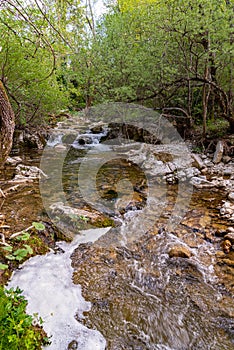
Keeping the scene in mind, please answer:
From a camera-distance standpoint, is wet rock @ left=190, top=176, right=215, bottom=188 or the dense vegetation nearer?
wet rock @ left=190, top=176, right=215, bottom=188

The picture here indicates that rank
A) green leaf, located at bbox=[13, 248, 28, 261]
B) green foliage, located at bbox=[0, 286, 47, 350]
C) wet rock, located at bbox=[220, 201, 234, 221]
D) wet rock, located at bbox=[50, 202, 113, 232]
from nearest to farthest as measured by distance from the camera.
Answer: green foliage, located at bbox=[0, 286, 47, 350]
green leaf, located at bbox=[13, 248, 28, 261]
wet rock, located at bbox=[50, 202, 113, 232]
wet rock, located at bbox=[220, 201, 234, 221]

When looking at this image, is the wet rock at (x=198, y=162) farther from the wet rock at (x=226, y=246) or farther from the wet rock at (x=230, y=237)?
the wet rock at (x=226, y=246)

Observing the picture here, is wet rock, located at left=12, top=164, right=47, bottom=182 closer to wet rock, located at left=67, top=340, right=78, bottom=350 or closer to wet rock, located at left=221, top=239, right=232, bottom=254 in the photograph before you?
wet rock, located at left=67, top=340, right=78, bottom=350

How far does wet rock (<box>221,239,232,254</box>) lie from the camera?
3.35 metres

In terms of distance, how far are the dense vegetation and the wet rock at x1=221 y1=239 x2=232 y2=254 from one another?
16.5 ft

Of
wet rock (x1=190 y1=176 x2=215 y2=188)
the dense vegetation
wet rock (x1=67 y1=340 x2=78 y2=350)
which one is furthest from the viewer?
the dense vegetation

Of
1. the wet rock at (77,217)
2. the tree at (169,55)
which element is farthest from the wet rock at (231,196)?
the tree at (169,55)

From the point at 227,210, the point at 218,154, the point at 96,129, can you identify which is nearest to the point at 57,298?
the point at 227,210

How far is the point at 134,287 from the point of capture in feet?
9.02

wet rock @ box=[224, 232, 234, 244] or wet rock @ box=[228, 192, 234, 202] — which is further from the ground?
wet rock @ box=[228, 192, 234, 202]

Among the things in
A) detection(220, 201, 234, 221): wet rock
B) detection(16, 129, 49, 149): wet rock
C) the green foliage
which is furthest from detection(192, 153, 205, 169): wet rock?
detection(16, 129, 49, 149): wet rock

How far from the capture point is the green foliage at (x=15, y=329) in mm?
1554

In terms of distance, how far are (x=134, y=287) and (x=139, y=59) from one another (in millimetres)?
7770

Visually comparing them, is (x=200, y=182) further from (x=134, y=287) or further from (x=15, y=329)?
(x=15, y=329)
